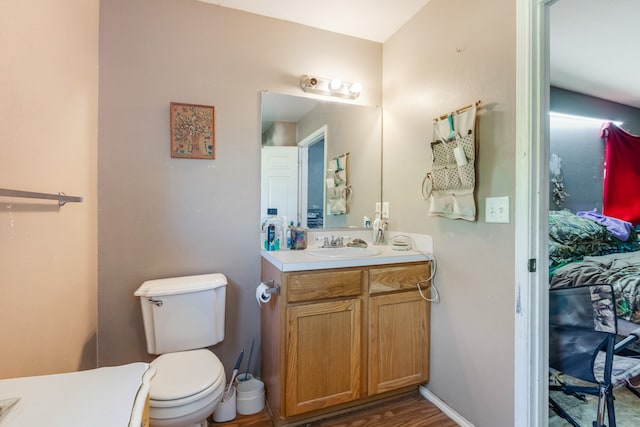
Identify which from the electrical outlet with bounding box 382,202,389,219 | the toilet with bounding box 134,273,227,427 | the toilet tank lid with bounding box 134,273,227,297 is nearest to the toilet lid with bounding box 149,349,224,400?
the toilet with bounding box 134,273,227,427

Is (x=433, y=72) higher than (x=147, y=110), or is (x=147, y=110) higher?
(x=433, y=72)

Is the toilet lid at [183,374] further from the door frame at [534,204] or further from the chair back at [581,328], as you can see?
the chair back at [581,328]

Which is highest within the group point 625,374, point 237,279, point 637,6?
point 637,6

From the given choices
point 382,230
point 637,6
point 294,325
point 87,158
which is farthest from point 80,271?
point 637,6

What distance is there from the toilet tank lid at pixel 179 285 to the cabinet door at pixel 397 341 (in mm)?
901

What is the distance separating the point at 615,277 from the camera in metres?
2.13

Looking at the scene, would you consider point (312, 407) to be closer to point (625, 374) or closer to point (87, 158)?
point (625, 374)

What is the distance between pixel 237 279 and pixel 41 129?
3.99ft

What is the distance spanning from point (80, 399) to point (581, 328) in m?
2.07

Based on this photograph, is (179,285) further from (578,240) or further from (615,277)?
(578,240)

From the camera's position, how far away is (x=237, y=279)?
190 cm

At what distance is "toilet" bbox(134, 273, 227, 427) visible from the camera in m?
1.22

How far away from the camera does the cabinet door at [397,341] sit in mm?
1644

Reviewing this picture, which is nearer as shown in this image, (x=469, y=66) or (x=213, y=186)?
(x=469, y=66)
